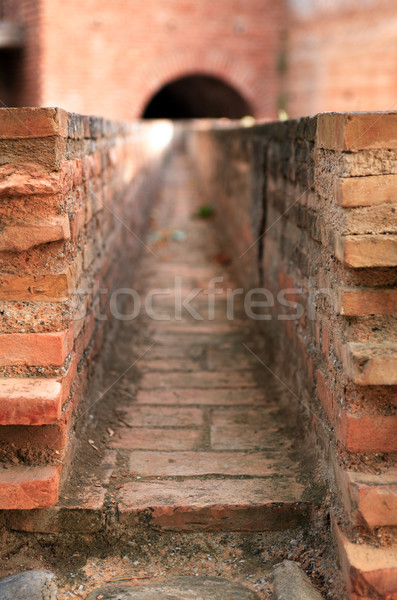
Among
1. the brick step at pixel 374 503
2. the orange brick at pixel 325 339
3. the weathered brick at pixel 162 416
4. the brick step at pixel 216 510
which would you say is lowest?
the brick step at pixel 216 510

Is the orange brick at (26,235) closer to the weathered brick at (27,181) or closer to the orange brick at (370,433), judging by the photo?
the weathered brick at (27,181)

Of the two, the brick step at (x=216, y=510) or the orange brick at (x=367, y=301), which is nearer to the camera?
the orange brick at (x=367, y=301)

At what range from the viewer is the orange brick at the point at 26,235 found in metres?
1.90

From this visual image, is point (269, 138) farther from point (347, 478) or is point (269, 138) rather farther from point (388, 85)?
point (388, 85)

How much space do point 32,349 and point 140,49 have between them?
9.95 metres

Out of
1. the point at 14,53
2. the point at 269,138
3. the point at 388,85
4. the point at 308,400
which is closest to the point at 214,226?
the point at 269,138

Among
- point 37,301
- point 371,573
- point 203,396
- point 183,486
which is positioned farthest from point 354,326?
point 203,396

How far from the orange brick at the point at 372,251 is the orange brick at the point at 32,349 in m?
0.96

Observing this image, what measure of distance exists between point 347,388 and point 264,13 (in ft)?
34.6

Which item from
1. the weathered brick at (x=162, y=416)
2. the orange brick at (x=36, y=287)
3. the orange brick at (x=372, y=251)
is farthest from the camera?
the weathered brick at (x=162, y=416)

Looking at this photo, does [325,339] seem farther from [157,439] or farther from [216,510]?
[157,439]

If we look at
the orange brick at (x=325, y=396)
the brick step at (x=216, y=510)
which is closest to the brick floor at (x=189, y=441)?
the brick step at (x=216, y=510)

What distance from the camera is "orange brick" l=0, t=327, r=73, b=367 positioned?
1942mm

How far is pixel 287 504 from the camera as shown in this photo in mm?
2023
